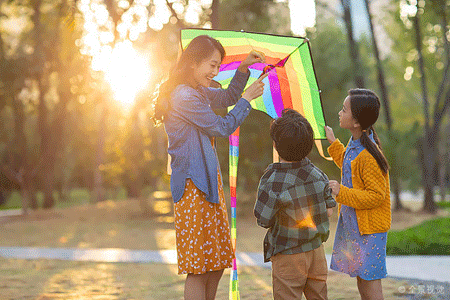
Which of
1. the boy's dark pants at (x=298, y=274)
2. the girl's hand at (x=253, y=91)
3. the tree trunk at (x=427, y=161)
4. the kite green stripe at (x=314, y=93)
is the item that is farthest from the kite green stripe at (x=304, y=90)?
the tree trunk at (x=427, y=161)

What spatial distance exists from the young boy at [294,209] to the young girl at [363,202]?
26cm

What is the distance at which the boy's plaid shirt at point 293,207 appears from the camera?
9.87ft

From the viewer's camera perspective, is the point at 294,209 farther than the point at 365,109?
No

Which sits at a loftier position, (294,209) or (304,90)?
(304,90)

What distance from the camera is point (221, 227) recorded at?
3.26 metres

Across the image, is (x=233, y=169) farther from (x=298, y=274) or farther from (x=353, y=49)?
(x=353, y=49)

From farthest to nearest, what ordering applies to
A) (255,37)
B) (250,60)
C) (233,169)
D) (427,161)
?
(427,161)
(233,169)
(255,37)
(250,60)

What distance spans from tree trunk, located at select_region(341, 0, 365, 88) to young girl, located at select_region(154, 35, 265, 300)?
1252 centimetres

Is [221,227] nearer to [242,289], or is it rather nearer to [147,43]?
[242,289]

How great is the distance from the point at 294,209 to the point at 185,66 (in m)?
1.08

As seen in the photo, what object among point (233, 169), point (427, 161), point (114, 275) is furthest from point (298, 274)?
point (427, 161)

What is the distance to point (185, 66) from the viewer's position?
3.26 m

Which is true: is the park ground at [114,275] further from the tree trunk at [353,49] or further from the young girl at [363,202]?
the tree trunk at [353,49]

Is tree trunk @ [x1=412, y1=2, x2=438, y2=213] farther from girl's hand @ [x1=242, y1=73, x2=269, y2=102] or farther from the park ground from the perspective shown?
girl's hand @ [x1=242, y1=73, x2=269, y2=102]
